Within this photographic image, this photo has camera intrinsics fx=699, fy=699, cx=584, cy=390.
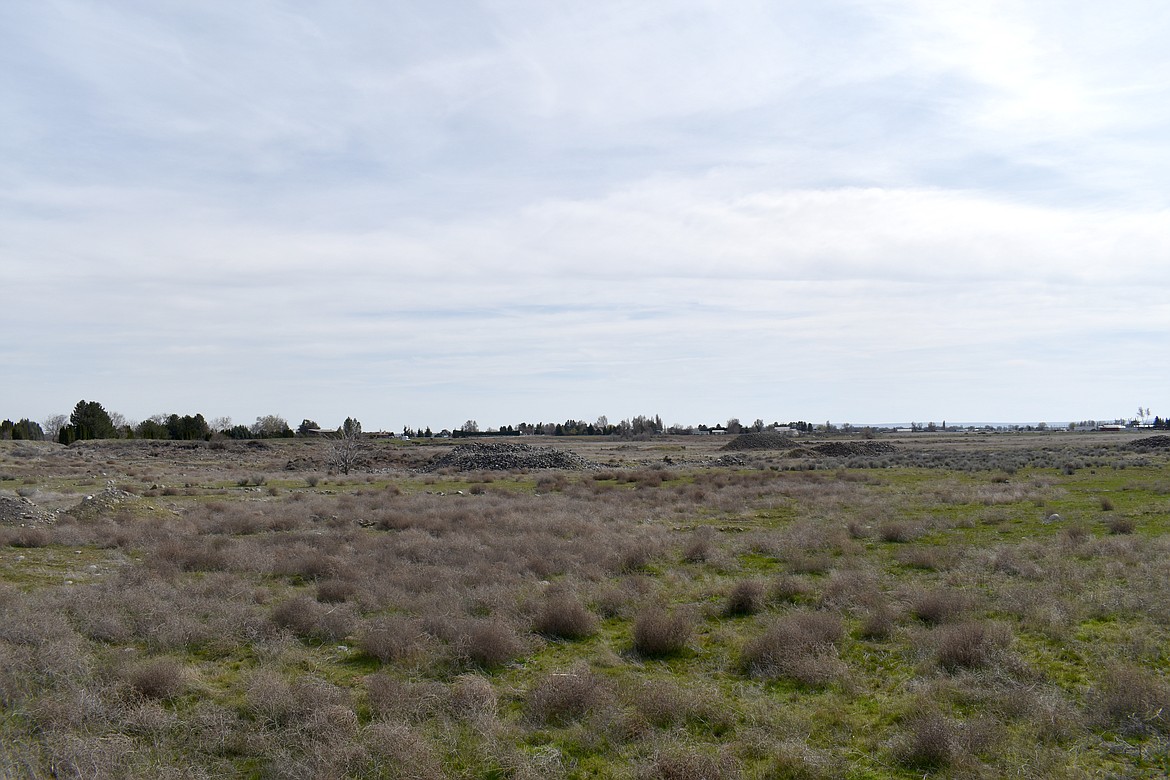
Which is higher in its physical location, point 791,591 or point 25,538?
point 25,538

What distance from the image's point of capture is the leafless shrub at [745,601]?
1208 centimetres

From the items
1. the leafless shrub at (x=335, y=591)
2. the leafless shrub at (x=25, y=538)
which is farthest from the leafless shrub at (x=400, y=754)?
the leafless shrub at (x=25, y=538)

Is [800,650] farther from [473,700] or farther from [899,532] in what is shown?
[899,532]

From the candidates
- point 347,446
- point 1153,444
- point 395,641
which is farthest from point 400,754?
point 1153,444

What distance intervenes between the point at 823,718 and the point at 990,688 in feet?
6.80

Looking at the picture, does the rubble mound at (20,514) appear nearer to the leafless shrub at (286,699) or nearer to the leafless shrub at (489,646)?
the leafless shrub at (286,699)

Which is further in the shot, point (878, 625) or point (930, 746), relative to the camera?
point (878, 625)

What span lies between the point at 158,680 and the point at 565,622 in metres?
5.36

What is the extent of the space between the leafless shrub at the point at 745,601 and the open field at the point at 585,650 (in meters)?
0.04

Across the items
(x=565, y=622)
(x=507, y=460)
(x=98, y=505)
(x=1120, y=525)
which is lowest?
(x=507, y=460)

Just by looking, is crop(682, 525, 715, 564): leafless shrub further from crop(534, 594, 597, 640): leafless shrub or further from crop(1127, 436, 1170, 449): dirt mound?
crop(1127, 436, 1170, 449): dirt mound

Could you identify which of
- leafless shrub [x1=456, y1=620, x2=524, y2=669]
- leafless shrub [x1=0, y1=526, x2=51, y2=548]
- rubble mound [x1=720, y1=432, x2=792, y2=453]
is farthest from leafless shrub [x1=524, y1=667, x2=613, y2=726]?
rubble mound [x1=720, y1=432, x2=792, y2=453]

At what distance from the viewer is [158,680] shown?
7.97 m

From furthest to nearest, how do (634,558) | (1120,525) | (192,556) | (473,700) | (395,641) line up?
(1120,525) < (634,558) < (192,556) < (395,641) < (473,700)
